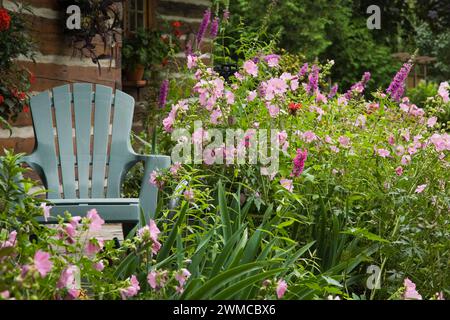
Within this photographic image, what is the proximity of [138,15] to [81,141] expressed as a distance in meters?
2.53

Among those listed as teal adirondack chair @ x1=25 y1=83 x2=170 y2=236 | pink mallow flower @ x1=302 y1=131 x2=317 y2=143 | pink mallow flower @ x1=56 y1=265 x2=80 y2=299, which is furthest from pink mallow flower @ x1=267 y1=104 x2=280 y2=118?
pink mallow flower @ x1=56 y1=265 x2=80 y2=299

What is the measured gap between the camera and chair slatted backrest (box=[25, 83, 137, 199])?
159 inches

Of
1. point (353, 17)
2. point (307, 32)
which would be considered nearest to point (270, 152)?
point (307, 32)

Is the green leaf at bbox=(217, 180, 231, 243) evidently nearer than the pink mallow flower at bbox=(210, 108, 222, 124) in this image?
Yes

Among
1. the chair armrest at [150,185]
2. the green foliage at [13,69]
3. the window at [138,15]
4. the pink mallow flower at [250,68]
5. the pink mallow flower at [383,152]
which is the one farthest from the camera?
the window at [138,15]

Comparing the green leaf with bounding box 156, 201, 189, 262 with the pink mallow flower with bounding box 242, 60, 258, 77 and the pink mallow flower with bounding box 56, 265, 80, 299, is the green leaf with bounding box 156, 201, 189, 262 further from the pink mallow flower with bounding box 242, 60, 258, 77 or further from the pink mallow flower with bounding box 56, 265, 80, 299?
the pink mallow flower with bounding box 242, 60, 258, 77

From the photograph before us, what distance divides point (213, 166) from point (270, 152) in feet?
0.93

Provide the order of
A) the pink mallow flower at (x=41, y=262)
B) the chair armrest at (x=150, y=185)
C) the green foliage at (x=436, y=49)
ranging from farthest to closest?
the green foliage at (x=436, y=49) < the chair armrest at (x=150, y=185) < the pink mallow flower at (x=41, y=262)

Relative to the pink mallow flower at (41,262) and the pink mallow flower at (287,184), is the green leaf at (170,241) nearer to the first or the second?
the pink mallow flower at (287,184)

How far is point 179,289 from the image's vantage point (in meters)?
2.14

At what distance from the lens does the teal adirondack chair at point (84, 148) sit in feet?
13.1

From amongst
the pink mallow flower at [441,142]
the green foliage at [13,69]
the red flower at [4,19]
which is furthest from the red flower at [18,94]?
the pink mallow flower at [441,142]

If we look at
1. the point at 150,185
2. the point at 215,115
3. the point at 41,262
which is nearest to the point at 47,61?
the point at 150,185
